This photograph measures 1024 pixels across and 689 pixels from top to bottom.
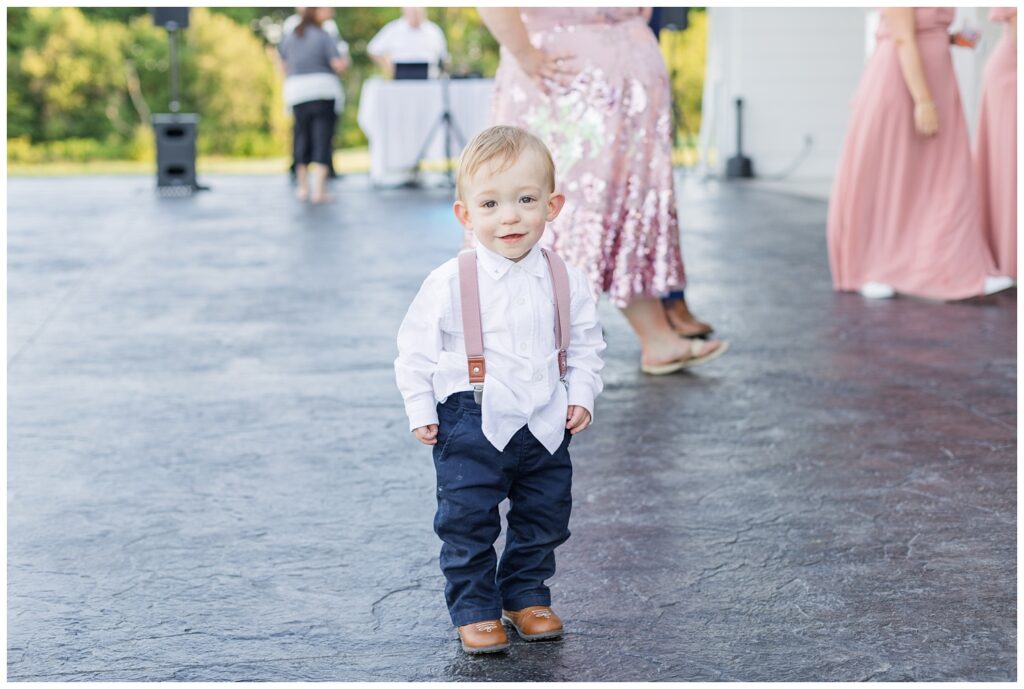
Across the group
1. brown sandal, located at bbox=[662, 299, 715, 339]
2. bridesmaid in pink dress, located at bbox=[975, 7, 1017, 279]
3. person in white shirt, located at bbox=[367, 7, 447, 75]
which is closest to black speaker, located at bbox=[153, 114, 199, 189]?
person in white shirt, located at bbox=[367, 7, 447, 75]

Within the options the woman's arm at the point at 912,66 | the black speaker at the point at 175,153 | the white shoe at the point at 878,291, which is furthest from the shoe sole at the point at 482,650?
the black speaker at the point at 175,153

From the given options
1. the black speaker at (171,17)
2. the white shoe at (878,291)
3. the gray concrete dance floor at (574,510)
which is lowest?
the gray concrete dance floor at (574,510)

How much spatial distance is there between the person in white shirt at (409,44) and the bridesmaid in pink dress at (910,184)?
7446 millimetres

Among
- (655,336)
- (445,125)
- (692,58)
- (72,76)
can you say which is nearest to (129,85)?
(72,76)

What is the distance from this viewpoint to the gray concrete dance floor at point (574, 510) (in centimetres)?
215

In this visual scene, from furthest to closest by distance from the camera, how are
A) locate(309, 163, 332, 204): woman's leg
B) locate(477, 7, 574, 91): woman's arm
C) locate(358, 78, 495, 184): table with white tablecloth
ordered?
1. locate(358, 78, 495, 184): table with white tablecloth
2. locate(309, 163, 332, 204): woman's leg
3. locate(477, 7, 574, 91): woman's arm

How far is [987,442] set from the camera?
338cm

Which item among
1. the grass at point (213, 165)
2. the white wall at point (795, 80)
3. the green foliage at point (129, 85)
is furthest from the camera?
the green foliage at point (129, 85)

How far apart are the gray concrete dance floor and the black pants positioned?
5762 mm

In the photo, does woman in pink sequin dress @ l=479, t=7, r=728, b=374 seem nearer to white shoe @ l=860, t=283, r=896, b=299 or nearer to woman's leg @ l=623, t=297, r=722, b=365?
woman's leg @ l=623, t=297, r=722, b=365

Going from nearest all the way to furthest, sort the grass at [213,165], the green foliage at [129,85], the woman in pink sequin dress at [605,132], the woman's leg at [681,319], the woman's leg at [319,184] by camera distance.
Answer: the woman in pink sequin dress at [605,132], the woman's leg at [681,319], the woman's leg at [319,184], the grass at [213,165], the green foliage at [129,85]

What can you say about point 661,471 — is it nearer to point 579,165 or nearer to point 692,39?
point 579,165

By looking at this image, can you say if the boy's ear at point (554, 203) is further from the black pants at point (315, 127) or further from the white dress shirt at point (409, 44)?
the white dress shirt at point (409, 44)

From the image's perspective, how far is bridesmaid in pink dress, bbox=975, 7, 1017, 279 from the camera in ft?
19.5
